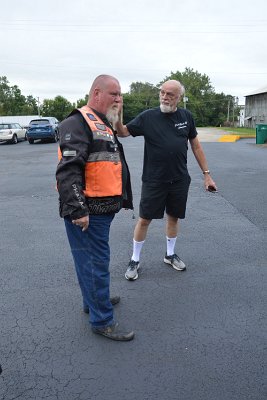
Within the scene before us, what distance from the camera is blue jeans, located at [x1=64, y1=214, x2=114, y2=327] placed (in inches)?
102

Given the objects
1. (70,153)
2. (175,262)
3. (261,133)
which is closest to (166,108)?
(70,153)

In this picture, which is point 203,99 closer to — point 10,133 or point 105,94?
point 10,133

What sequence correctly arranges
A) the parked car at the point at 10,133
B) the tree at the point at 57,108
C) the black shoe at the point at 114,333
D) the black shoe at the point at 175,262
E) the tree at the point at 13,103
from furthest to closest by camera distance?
1. the tree at the point at 13,103
2. the tree at the point at 57,108
3. the parked car at the point at 10,133
4. the black shoe at the point at 175,262
5. the black shoe at the point at 114,333

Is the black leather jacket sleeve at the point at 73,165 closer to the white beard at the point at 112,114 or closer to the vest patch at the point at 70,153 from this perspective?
the vest patch at the point at 70,153

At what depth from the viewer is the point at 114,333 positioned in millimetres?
2736

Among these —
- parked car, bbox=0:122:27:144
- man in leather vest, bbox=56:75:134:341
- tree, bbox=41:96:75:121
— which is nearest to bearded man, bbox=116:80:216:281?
man in leather vest, bbox=56:75:134:341

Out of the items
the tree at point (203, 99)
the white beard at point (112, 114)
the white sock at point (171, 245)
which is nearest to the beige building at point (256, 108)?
the tree at point (203, 99)

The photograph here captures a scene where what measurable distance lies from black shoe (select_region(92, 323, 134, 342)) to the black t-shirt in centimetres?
153

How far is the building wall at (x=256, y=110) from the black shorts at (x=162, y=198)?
51.2 m

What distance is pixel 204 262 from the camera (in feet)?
13.5

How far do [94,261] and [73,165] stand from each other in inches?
29.4

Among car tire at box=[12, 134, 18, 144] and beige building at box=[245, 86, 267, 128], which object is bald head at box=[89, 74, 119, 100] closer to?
car tire at box=[12, 134, 18, 144]

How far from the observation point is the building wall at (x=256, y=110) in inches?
2057

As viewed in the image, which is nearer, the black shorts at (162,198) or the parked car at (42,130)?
the black shorts at (162,198)
